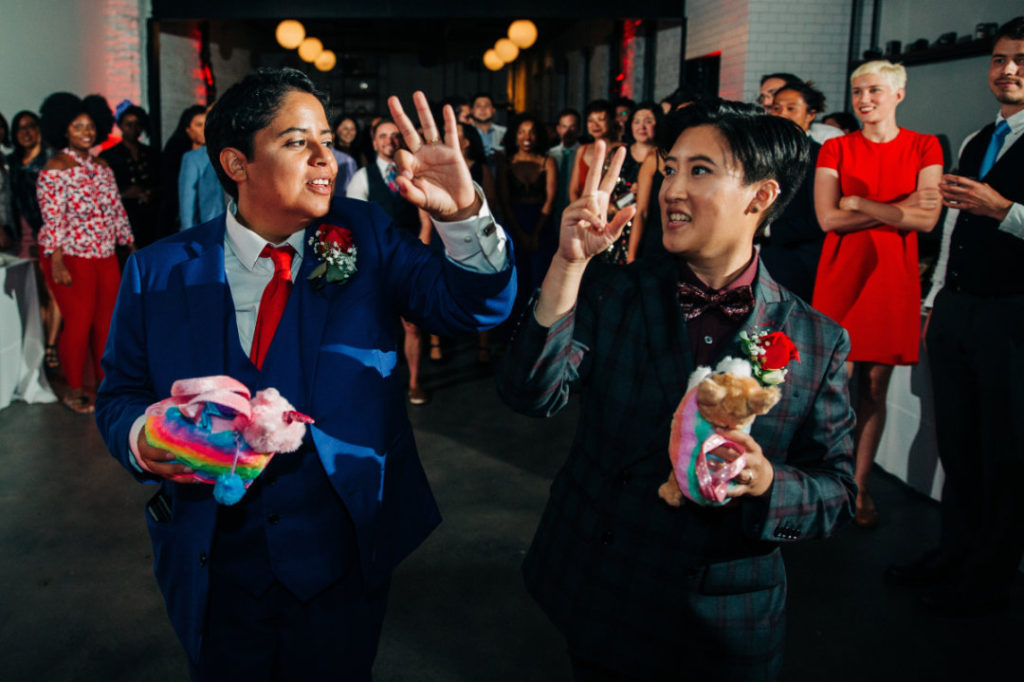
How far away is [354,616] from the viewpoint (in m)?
1.60

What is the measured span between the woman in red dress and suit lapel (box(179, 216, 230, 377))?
2.52m

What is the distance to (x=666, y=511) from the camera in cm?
141

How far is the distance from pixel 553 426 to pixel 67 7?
677cm

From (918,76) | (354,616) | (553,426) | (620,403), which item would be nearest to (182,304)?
(354,616)

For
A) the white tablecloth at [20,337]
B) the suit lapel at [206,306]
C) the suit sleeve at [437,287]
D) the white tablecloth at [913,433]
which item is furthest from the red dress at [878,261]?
the white tablecloth at [20,337]

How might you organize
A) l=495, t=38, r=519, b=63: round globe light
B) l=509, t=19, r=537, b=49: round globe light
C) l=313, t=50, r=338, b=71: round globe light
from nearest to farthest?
l=509, t=19, r=537, b=49: round globe light
l=495, t=38, r=519, b=63: round globe light
l=313, t=50, r=338, b=71: round globe light

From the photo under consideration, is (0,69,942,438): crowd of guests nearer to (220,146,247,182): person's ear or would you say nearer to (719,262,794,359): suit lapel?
(719,262,794,359): suit lapel

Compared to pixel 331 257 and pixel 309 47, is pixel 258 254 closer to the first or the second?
pixel 331 257

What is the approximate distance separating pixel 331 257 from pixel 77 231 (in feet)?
13.7

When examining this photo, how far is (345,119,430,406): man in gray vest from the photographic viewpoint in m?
5.03

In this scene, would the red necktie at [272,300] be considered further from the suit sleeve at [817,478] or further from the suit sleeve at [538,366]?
the suit sleeve at [817,478]

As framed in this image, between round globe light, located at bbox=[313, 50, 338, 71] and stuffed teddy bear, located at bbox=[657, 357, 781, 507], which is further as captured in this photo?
round globe light, located at bbox=[313, 50, 338, 71]

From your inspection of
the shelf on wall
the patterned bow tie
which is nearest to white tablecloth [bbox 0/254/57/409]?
the patterned bow tie

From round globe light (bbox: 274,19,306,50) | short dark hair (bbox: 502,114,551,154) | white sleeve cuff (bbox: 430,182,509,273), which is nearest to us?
white sleeve cuff (bbox: 430,182,509,273)
